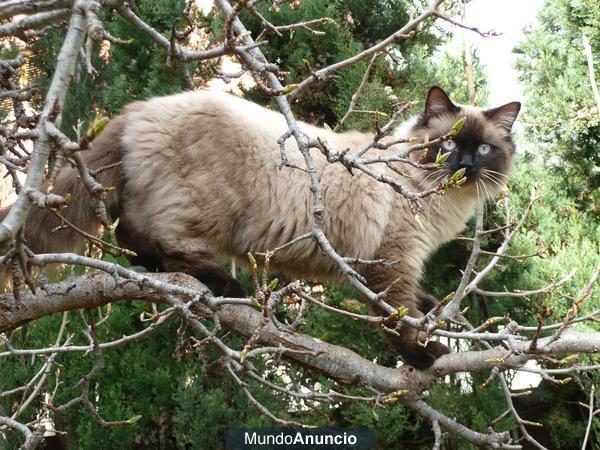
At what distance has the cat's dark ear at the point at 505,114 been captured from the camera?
388 centimetres

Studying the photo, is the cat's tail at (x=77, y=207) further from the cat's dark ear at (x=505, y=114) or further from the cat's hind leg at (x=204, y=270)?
the cat's dark ear at (x=505, y=114)

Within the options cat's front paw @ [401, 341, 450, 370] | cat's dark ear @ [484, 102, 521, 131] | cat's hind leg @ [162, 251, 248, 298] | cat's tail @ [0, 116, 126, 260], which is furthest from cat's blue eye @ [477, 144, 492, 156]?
cat's tail @ [0, 116, 126, 260]

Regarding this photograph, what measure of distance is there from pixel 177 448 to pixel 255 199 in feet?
7.86

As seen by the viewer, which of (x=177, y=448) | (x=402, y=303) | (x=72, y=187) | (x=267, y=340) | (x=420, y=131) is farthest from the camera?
(x=177, y=448)

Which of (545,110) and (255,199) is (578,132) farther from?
(255,199)

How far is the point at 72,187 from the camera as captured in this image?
10.1 feet

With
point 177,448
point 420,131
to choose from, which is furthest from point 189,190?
point 177,448

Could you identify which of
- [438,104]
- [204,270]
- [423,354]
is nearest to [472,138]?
[438,104]

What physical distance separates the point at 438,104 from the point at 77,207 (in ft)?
6.64

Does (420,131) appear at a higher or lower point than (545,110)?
lower

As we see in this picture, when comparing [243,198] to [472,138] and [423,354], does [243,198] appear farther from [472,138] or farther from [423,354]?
[472,138]

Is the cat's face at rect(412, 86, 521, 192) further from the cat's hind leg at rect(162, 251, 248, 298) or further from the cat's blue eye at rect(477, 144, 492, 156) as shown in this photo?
the cat's hind leg at rect(162, 251, 248, 298)

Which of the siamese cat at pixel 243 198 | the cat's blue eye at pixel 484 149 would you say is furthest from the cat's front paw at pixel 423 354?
the cat's blue eye at pixel 484 149

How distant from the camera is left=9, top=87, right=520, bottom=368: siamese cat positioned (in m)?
3.14
